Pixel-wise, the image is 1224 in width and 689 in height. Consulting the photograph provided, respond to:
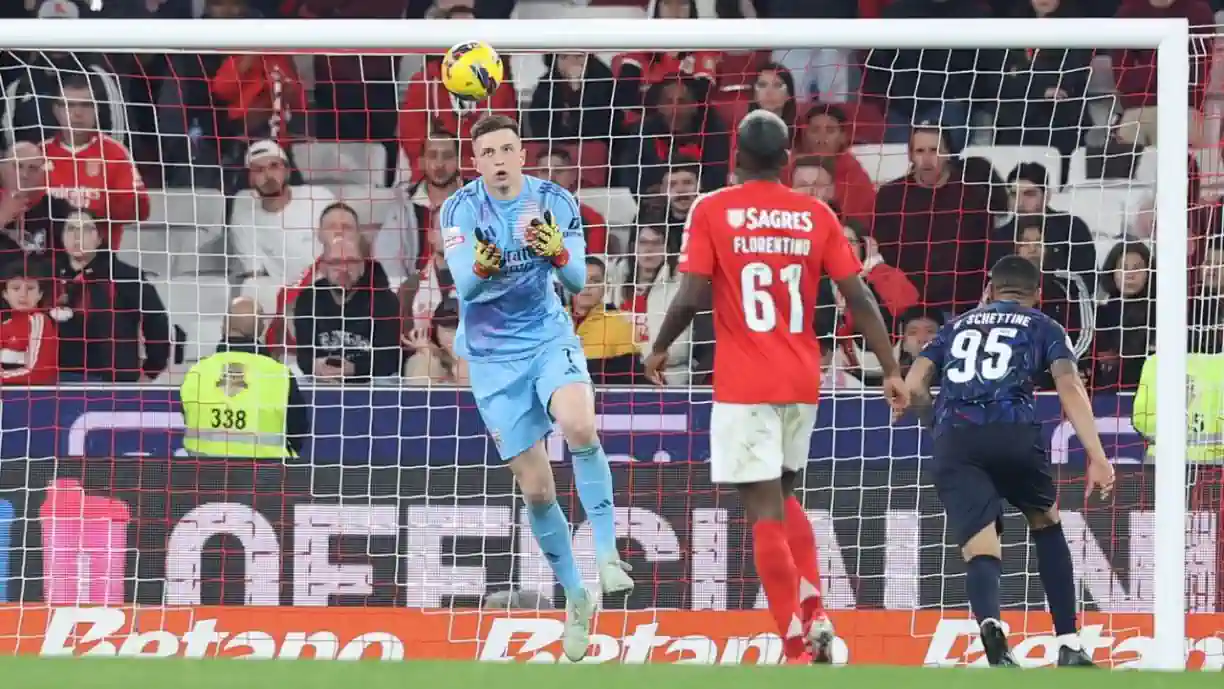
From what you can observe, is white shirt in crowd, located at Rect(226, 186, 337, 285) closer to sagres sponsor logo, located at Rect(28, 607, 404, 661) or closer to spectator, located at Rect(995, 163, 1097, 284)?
sagres sponsor logo, located at Rect(28, 607, 404, 661)

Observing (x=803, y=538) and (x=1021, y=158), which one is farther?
(x=1021, y=158)

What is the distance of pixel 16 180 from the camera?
8.62 metres

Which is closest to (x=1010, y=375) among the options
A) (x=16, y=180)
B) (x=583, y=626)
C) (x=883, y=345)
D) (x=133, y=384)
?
(x=883, y=345)

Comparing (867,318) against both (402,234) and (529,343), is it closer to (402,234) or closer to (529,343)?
(529,343)

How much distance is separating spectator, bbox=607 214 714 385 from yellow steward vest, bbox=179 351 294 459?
1503 mm

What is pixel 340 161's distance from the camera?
9438mm

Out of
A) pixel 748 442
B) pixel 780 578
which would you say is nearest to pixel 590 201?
pixel 748 442

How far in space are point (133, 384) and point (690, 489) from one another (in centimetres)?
236

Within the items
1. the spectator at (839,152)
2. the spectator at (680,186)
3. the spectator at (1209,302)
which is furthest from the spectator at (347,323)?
the spectator at (1209,302)

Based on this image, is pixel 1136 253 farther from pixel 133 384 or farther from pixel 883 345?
pixel 133 384

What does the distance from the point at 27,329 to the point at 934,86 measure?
4.38 meters

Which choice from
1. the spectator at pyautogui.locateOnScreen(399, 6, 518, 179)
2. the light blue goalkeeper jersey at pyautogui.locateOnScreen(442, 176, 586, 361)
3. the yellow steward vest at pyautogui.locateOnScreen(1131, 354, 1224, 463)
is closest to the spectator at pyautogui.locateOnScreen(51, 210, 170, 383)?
the spectator at pyautogui.locateOnScreen(399, 6, 518, 179)

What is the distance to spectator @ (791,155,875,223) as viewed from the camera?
841 cm

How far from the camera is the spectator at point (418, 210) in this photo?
8.65m
